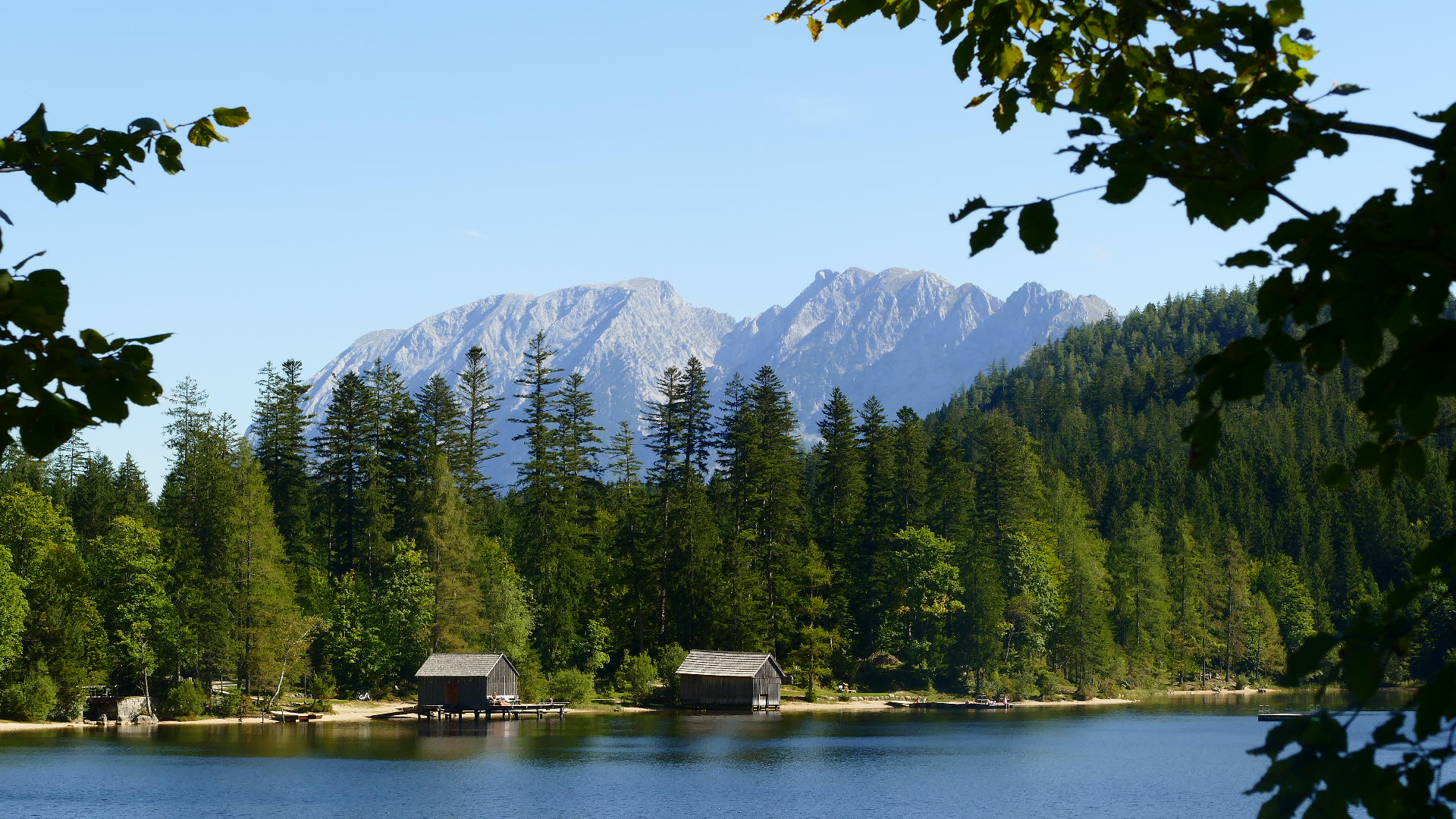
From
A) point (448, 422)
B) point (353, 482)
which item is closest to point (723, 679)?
point (353, 482)

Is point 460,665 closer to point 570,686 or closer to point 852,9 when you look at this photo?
point 570,686

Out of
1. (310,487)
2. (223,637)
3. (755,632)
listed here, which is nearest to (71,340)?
(223,637)

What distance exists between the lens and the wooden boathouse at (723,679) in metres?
66.9

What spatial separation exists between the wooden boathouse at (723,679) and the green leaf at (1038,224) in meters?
64.5

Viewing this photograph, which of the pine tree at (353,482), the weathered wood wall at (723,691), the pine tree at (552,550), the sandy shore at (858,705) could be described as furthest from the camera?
the sandy shore at (858,705)

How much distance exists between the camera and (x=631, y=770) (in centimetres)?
4228

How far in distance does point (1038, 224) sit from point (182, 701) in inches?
2376

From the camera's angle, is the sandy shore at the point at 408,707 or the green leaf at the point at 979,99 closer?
the green leaf at the point at 979,99

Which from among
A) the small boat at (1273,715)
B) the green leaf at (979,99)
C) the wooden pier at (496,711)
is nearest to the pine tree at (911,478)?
the small boat at (1273,715)

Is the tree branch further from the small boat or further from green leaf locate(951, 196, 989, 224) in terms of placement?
the small boat

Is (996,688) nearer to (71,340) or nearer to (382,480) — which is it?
(382,480)

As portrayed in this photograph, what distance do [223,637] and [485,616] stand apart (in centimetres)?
→ 1287

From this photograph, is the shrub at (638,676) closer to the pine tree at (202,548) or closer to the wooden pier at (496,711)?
the wooden pier at (496,711)

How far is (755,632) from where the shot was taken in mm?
70062
